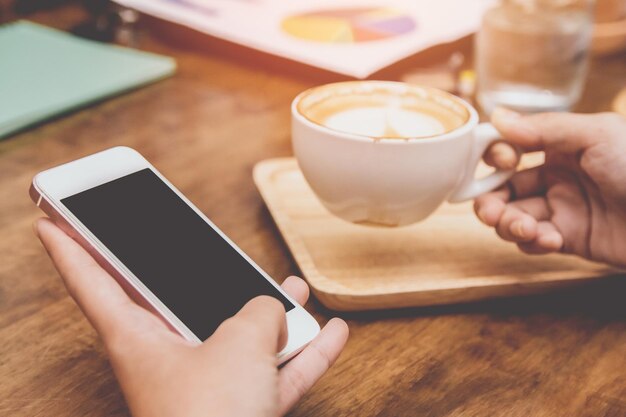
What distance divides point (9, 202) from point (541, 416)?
1.60 feet

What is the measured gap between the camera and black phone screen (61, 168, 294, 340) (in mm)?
405

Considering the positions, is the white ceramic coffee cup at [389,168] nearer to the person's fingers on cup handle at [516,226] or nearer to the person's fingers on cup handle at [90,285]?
the person's fingers on cup handle at [516,226]

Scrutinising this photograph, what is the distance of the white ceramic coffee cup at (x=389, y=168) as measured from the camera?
47 centimetres

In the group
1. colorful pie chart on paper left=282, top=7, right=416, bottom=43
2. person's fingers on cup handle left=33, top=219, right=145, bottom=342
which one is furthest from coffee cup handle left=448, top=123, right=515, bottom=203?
colorful pie chart on paper left=282, top=7, right=416, bottom=43

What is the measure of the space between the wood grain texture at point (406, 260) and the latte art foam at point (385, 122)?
97mm

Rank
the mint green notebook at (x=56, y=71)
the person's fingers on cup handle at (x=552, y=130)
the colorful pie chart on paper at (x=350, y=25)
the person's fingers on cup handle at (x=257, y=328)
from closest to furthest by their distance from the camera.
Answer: the person's fingers on cup handle at (x=257, y=328) → the person's fingers on cup handle at (x=552, y=130) → the mint green notebook at (x=56, y=71) → the colorful pie chart on paper at (x=350, y=25)

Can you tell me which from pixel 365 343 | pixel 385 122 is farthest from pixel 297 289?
pixel 385 122

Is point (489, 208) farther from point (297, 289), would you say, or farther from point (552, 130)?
point (297, 289)

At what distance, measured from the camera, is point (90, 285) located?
1.24 ft

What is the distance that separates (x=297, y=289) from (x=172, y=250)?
9 cm

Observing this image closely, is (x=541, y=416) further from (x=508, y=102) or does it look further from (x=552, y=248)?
(x=508, y=102)

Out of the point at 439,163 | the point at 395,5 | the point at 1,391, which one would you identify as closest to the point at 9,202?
the point at 1,391

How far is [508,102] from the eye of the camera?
0.85 meters

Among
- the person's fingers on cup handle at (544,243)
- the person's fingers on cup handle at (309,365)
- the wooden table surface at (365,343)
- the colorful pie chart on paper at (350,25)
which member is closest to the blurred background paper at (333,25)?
the colorful pie chart on paper at (350,25)
